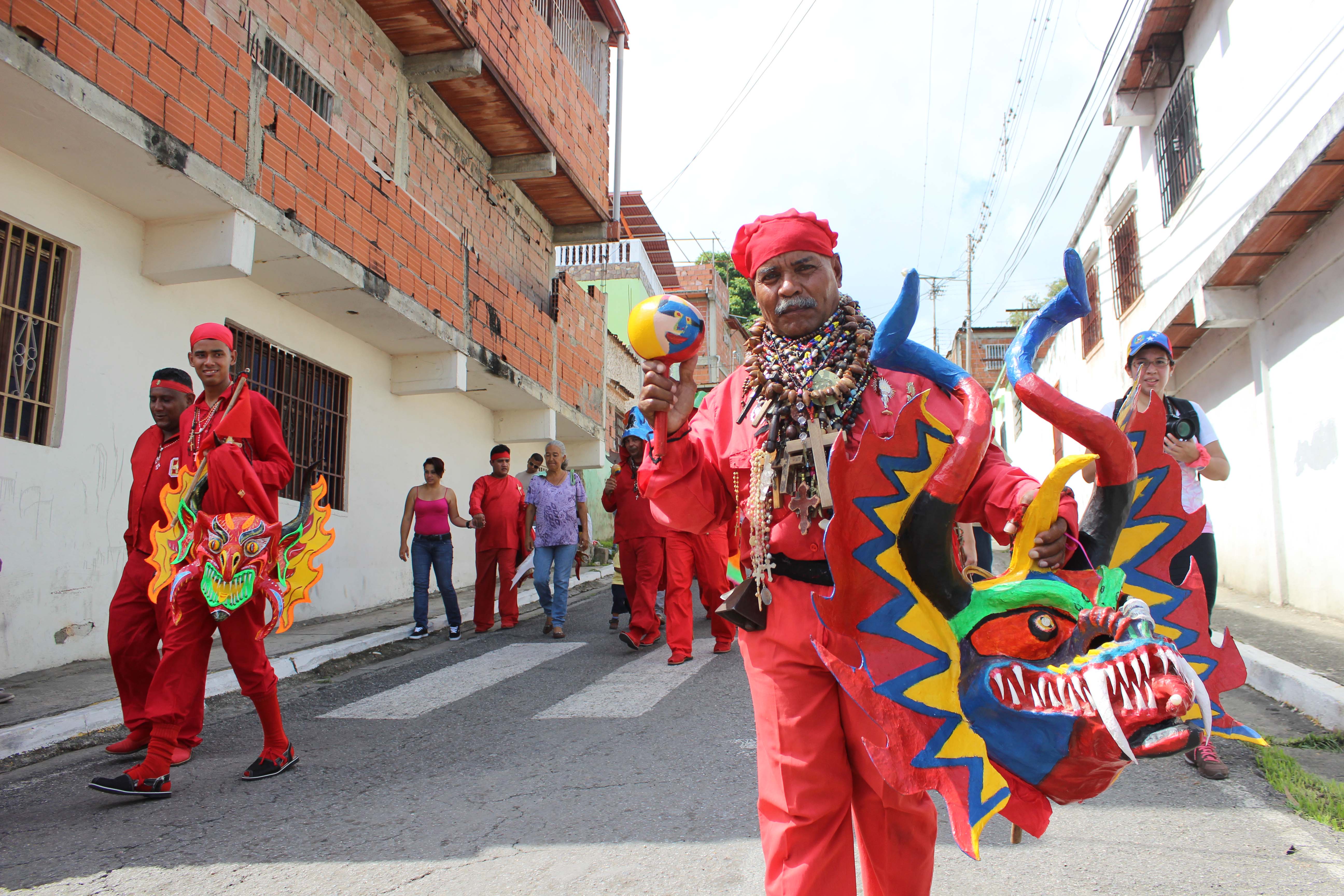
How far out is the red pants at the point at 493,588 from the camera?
958 centimetres

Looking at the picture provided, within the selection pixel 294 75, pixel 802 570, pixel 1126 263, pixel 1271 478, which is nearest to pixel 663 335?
pixel 802 570

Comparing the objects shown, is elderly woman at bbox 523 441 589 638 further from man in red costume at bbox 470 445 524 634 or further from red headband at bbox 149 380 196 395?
red headband at bbox 149 380 196 395

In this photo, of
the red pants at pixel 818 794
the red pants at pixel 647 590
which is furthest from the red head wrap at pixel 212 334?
the red pants at pixel 647 590

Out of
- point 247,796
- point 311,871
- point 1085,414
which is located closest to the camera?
point 1085,414

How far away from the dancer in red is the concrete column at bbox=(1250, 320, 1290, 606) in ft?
19.7

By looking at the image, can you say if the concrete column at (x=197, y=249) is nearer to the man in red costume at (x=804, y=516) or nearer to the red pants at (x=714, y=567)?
the red pants at (x=714, y=567)

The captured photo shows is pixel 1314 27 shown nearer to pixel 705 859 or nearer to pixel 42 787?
pixel 705 859

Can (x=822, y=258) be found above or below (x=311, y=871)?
above

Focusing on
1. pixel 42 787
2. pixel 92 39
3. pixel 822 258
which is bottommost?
pixel 42 787

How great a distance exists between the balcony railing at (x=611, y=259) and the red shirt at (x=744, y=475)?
22860mm

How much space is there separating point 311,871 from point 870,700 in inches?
88.1

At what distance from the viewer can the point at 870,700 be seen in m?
1.78

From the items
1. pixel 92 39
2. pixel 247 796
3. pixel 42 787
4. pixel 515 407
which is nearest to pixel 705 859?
pixel 247 796

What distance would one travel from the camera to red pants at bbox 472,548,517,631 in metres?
9.58
